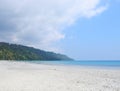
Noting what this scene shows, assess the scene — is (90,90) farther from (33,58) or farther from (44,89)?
(33,58)

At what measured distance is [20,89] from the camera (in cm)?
1383

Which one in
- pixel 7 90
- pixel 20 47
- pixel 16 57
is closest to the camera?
pixel 7 90

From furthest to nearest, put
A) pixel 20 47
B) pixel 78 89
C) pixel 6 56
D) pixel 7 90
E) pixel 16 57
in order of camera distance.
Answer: pixel 20 47
pixel 16 57
pixel 6 56
pixel 78 89
pixel 7 90

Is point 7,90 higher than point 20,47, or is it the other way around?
point 20,47

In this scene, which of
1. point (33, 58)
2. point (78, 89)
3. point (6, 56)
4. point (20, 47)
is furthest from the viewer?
point (20, 47)

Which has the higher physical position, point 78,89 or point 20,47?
point 20,47

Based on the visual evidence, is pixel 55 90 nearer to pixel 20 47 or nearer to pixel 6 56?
pixel 6 56

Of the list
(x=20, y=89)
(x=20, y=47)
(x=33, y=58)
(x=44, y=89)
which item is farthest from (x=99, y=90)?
(x=20, y=47)

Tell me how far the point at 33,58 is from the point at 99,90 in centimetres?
16650

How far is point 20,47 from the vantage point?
630 feet

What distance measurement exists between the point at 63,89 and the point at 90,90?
1.50m

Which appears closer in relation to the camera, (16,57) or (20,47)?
(16,57)

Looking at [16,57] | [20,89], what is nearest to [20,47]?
[16,57]

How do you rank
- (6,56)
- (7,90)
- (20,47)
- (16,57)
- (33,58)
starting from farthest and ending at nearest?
(20,47), (33,58), (16,57), (6,56), (7,90)
